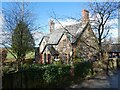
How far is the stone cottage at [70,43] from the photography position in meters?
5.29

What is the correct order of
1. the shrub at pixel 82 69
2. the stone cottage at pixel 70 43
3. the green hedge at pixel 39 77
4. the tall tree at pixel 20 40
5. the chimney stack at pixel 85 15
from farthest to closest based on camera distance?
the stone cottage at pixel 70 43
the chimney stack at pixel 85 15
the shrub at pixel 82 69
the tall tree at pixel 20 40
the green hedge at pixel 39 77

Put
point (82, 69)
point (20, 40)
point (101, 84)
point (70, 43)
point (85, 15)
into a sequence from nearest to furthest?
point (20, 40), point (101, 84), point (82, 69), point (85, 15), point (70, 43)

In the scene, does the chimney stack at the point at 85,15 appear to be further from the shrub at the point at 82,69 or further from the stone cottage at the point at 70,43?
the shrub at the point at 82,69

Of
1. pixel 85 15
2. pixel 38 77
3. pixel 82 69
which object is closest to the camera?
pixel 38 77

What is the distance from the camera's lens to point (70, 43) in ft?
21.6

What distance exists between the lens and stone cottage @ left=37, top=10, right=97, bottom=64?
5.29 metres

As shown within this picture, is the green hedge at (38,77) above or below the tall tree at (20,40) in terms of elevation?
below

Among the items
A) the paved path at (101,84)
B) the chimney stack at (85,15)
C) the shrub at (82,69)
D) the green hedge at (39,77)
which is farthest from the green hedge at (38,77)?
the chimney stack at (85,15)

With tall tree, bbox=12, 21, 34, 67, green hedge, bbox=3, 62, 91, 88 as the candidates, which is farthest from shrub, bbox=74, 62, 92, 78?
tall tree, bbox=12, 21, 34, 67

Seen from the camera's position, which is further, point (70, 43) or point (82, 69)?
point (70, 43)

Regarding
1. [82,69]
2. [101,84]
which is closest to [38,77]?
[101,84]

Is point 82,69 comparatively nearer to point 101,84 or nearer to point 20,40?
point 101,84

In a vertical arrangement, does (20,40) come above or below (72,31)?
below

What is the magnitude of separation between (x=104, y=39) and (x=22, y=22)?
2685mm
